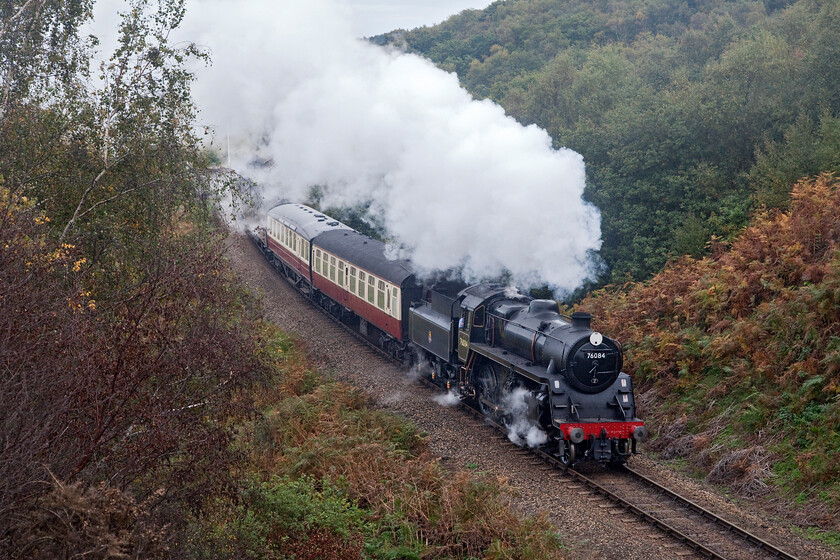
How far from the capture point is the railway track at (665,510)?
10.1 metres

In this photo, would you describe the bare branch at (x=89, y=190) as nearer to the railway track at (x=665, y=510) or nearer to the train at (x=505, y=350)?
the train at (x=505, y=350)

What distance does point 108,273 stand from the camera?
1245cm

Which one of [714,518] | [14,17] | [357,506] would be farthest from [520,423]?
[14,17]

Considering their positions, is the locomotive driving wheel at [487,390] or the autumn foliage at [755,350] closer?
the autumn foliage at [755,350]

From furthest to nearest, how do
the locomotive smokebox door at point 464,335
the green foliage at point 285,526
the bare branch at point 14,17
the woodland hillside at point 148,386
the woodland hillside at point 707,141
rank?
the woodland hillside at point 707,141 < the locomotive smokebox door at point 464,335 < the bare branch at point 14,17 < the green foliage at point 285,526 < the woodland hillside at point 148,386

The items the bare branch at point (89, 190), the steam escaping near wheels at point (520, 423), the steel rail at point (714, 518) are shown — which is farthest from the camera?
the steam escaping near wheels at point (520, 423)

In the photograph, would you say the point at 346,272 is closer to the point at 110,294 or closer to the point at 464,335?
the point at 464,335

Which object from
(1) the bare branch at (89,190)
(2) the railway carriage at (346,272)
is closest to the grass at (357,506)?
(1) the bare branch at (89,190)

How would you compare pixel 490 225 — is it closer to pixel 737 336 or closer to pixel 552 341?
pixel 552 341

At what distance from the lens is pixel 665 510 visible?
11.6 m

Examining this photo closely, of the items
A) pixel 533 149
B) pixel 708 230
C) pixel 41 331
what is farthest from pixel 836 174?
pixel 41 331

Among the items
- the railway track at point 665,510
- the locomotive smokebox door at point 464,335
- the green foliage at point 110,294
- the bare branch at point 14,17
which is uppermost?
the bare branch at point 14,17

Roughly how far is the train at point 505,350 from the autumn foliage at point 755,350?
6.55 ft

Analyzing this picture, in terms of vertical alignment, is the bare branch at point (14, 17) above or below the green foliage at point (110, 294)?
above
